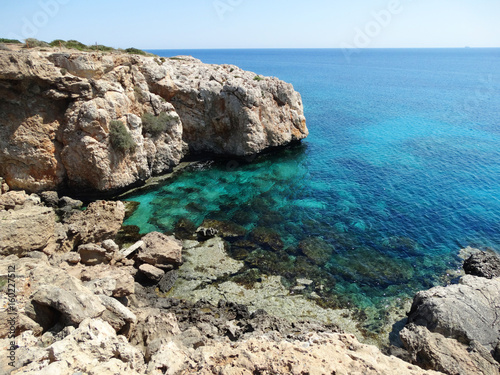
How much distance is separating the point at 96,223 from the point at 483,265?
27.5 meters

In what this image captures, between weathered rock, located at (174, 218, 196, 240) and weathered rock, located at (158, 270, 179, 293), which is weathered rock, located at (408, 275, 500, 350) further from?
weathered rock, located at (174, 218, 196, 240)

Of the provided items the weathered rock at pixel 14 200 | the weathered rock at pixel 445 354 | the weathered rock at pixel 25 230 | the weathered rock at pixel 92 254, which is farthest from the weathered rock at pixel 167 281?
the weathered rock at pixel 445 354

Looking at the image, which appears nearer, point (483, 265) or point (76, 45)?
point (483, 265)

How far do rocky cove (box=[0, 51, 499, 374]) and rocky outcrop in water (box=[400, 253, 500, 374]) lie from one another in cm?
7

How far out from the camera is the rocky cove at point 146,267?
35.2 feet

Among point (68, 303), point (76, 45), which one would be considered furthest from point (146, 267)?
point (76, 45)

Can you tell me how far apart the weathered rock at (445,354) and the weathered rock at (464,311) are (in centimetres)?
102

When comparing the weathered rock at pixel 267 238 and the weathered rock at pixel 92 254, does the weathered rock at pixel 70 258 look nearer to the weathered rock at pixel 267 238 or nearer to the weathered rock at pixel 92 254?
the weathered rock at pixel 92 254

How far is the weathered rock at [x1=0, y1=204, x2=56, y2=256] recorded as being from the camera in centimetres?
1729

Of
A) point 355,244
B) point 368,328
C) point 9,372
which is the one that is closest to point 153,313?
point 9,372

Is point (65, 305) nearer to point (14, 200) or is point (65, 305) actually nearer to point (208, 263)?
point (208, 263)

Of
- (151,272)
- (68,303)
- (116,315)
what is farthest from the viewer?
(151,272)

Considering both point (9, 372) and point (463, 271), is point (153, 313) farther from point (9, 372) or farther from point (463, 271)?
point (463, 271)

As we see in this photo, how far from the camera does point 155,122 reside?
33531 millimetres
